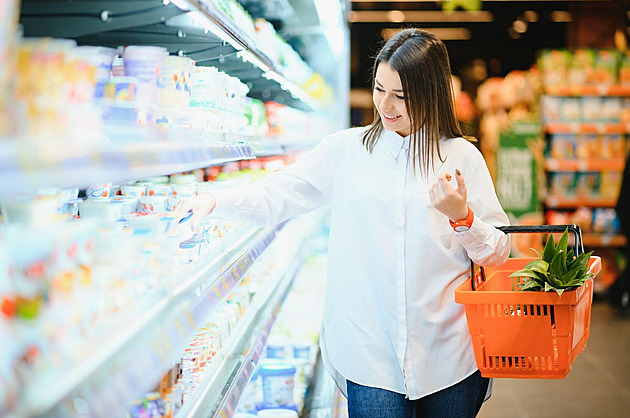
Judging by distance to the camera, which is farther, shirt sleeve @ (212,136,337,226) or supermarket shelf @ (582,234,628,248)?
supermarket shelf @ (582,234,628,248)

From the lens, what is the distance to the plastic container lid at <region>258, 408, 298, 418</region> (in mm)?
2979

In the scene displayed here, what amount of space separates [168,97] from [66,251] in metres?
0.72

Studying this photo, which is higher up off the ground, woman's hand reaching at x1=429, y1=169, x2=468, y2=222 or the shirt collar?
the shirt collar

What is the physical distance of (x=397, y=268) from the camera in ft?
7.23

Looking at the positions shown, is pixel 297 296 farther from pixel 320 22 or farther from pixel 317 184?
pixel 317 184

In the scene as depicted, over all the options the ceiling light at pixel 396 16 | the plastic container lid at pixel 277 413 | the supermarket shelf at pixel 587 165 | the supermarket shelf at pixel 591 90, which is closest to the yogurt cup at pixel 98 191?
the plastic container lid at pixel 277 413

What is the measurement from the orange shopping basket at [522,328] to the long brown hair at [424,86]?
0.35 m

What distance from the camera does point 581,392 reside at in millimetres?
4637

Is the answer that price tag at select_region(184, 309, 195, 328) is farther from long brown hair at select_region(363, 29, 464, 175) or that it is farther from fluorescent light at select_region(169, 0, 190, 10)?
long brown hair at select_region(363, 29, 464, 175)

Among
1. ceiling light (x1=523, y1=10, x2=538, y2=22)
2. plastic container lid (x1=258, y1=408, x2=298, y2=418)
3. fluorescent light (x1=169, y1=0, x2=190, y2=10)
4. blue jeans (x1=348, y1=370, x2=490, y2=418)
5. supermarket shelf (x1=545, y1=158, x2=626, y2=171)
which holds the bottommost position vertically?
plastic container lid (x1=258, y1=408, x2=298, y2=418)

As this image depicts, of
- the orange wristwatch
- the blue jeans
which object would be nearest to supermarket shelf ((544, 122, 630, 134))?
the blue jeans

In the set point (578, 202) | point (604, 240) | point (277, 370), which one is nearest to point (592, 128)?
point (578, 202)

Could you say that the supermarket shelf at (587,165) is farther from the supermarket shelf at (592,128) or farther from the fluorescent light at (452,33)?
the fluorescent light at (452,33)

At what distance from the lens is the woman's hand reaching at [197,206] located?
1.89m
